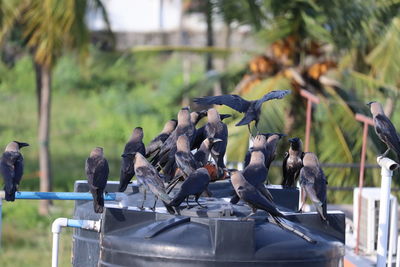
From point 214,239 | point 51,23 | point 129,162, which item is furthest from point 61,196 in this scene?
point 51,23

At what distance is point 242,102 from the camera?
654cm

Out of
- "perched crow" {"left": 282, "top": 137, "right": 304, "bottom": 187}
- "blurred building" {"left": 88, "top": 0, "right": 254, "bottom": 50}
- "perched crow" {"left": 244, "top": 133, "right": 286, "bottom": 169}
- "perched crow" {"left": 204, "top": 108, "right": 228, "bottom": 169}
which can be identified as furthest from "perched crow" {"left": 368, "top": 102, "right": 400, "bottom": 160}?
"blurred building" {"left": 88, "top": 0, "right": 254, "bottom": 50}

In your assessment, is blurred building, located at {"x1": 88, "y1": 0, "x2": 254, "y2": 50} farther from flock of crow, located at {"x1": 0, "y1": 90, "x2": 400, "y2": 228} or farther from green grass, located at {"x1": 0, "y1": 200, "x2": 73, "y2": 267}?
flock of crow, located at {"x1": 0, "y1": 90, "x2": 400, "y2": 228}

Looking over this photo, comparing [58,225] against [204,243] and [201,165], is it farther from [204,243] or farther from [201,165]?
[204,243]

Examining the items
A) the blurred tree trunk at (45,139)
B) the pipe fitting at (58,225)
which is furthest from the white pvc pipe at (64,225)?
the blurred tree trunk at (45,139)

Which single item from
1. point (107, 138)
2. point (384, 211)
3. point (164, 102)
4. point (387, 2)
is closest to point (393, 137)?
point (384, 211)

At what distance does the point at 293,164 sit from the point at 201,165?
889 millimetres

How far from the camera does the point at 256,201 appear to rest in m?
4.77

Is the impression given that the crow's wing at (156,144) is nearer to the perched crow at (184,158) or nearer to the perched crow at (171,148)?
the perched crow at (171,148)

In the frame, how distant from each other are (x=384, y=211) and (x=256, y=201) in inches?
38.8

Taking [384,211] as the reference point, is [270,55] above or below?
above

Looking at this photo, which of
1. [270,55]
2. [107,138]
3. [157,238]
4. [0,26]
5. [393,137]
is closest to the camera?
[157,238]

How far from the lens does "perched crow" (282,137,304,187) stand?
6094mm

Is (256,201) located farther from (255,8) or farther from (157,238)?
(255,8)
